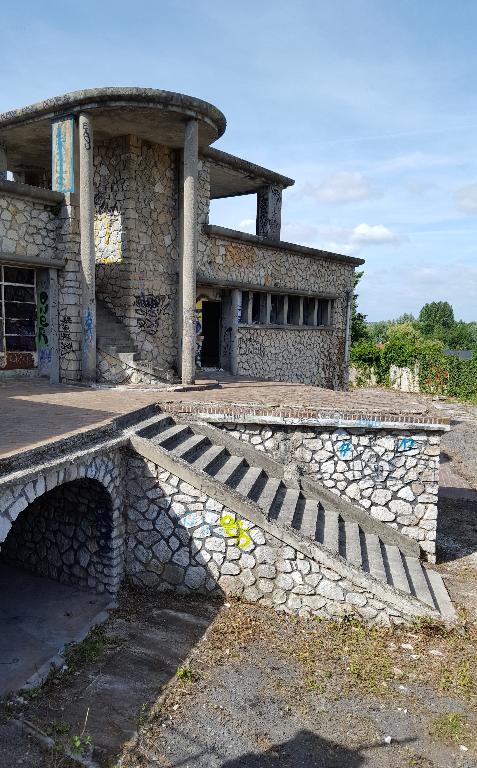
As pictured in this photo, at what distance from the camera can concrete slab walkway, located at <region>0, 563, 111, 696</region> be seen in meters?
5.59

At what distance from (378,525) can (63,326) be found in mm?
7163

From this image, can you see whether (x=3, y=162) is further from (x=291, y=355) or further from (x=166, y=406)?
(x=291, y=355)

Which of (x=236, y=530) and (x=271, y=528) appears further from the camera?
(x=236, y=530)

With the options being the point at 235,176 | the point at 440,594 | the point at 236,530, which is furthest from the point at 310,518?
the point at 235,176

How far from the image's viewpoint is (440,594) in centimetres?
746

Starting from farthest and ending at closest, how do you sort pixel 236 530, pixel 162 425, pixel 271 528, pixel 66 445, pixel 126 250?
pixel 126 250 → pixel 162 425 → pixel 236 530 → pixel 271 528 → pixel 66 445

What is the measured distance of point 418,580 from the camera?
755cm

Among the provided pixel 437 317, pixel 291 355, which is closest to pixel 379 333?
pixel 437 317

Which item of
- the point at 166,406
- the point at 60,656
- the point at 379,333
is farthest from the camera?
the point at 379,333

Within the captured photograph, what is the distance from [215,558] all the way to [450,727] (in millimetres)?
3160

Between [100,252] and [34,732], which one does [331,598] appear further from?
[100,252]

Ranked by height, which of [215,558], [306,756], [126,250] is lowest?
[306,756]

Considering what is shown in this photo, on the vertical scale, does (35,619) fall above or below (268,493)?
below

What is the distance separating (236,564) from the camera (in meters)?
7.04
